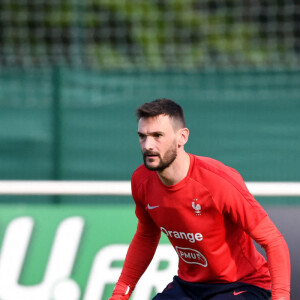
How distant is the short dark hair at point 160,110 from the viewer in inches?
157

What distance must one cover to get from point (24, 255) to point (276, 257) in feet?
7.00

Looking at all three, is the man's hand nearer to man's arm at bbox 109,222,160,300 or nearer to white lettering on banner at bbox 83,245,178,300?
man's arm at bbox 109,222,160,300

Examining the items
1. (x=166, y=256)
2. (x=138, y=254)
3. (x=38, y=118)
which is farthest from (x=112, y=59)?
(x=138, y=254)

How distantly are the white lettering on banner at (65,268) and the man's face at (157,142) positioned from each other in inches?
55.8

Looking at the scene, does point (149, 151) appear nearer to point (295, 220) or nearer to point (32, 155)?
point (295, 220)

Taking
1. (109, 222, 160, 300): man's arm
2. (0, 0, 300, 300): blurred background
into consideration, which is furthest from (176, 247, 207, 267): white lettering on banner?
(0, 0, 300, 300): blurred background

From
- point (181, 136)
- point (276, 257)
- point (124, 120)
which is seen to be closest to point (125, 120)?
point (124, 120)

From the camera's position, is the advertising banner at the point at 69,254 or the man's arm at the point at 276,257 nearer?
the man's arm at the point at 276,257

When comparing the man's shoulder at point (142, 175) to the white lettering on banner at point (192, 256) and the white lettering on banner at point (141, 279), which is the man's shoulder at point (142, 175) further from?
the white lettering on banner at point (141, 279)

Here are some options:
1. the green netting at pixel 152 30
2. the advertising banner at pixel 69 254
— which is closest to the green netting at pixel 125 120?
the advertising banner at pixel 69 254

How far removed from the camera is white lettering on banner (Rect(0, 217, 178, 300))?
5227 mm

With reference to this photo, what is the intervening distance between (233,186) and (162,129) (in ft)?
1.54

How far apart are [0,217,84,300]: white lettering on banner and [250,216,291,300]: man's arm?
1773mm

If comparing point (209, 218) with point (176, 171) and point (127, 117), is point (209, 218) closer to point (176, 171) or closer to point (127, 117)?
point (176, 171)
